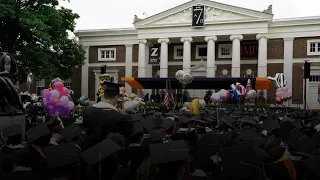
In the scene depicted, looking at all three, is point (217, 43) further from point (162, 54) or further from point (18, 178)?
point (18, 178)

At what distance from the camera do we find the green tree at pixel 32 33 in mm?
20875

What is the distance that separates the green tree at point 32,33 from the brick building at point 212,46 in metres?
10.4

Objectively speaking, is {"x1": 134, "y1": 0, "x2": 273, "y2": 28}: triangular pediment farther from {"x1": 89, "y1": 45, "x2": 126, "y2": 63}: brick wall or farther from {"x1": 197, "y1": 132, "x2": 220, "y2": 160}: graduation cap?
{"x1": 197, "y1": 132, "x2": 220, "y2": 160}: graduation cap

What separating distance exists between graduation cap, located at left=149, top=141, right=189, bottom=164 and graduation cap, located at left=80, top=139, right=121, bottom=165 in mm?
467

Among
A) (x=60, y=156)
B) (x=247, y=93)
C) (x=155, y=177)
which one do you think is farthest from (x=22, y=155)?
(x=247, y=93)

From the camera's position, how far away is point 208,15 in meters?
31.5

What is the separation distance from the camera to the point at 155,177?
3.42m

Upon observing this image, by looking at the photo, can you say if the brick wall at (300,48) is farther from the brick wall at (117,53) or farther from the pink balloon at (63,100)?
the pink balloon at (63,100)

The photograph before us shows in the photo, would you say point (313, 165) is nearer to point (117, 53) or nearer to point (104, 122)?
point (104, 122)

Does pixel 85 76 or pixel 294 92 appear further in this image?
pixel 85 76

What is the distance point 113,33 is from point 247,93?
1933 centimetres

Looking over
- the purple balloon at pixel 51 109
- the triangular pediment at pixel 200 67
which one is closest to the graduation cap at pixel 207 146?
the purple balloon at pixel 51 109

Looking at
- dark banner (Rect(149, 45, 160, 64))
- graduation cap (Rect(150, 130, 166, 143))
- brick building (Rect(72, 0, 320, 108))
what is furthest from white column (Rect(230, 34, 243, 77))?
graduation cap (Rect(150, 130, 166, 143))

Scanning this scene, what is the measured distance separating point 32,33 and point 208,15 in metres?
16.7
